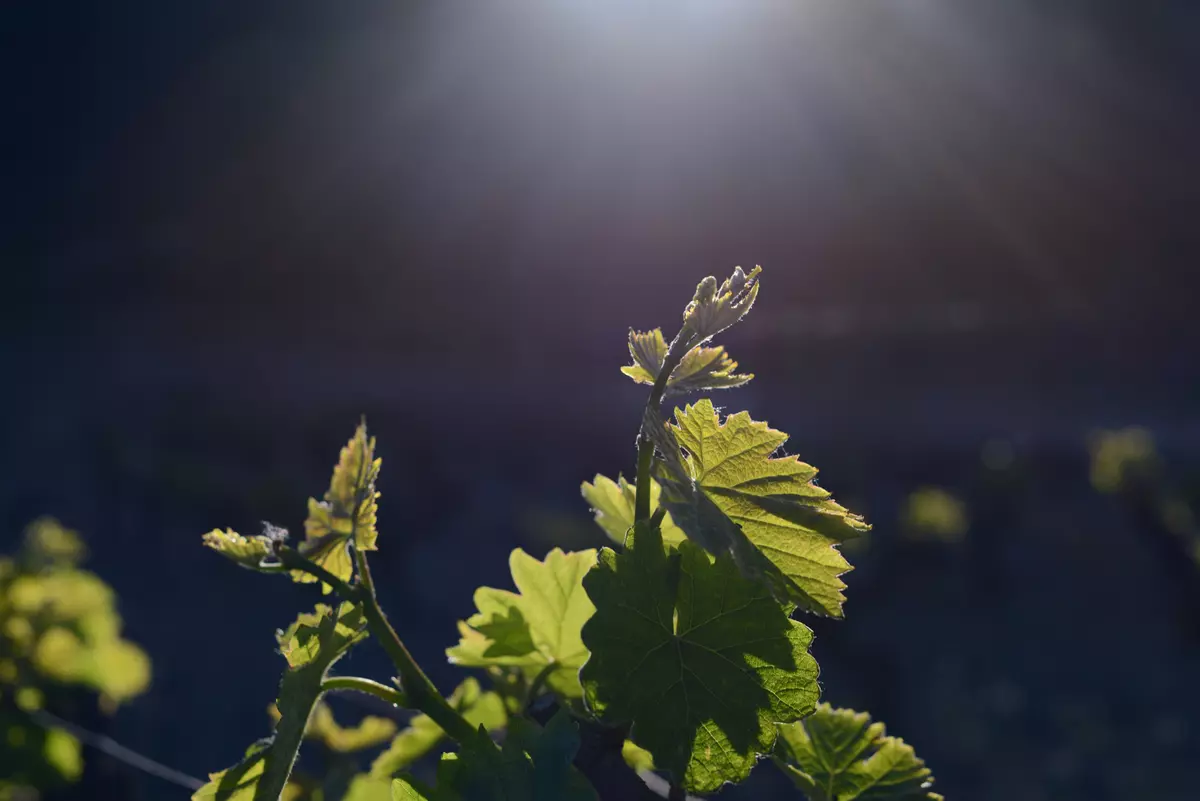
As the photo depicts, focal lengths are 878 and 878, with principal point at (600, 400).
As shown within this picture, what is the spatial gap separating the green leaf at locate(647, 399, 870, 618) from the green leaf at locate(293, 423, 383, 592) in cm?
16

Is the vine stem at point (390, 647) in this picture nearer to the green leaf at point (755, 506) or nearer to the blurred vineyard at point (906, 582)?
the green leaf at point (755, 506)

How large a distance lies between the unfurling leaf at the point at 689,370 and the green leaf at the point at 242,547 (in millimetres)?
198

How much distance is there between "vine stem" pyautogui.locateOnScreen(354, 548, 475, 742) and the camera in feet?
1.47

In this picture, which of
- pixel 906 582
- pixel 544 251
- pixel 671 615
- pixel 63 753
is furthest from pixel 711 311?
pixel 544 251

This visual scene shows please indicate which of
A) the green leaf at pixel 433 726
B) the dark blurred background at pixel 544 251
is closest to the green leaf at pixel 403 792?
the green leaf at pixel 433 726

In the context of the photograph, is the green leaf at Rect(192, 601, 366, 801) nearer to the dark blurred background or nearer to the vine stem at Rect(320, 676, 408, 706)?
the vine stem at Rect(320, 676, 408, 706)

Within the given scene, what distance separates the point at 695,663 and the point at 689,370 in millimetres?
143

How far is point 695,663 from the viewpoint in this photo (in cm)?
43

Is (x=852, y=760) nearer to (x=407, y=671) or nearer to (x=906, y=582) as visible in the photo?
(x=407, y=671)

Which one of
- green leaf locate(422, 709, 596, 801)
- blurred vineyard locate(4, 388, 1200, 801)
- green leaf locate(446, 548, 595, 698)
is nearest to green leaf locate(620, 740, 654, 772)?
green leaf locate(446, 548, 595, 698)

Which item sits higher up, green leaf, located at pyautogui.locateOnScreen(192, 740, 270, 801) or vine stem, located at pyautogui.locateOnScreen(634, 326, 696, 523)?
vine stem, located at pyautogui.locateOnScreen(634, 326, 696, 523)

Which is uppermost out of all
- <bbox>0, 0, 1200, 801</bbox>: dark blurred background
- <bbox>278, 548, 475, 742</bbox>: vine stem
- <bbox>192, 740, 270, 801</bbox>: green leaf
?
<bbox>0, 0, 1200, 801</bbox>: dark blurred background

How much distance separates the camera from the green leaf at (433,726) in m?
0.64

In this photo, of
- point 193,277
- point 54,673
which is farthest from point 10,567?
point 193,277
